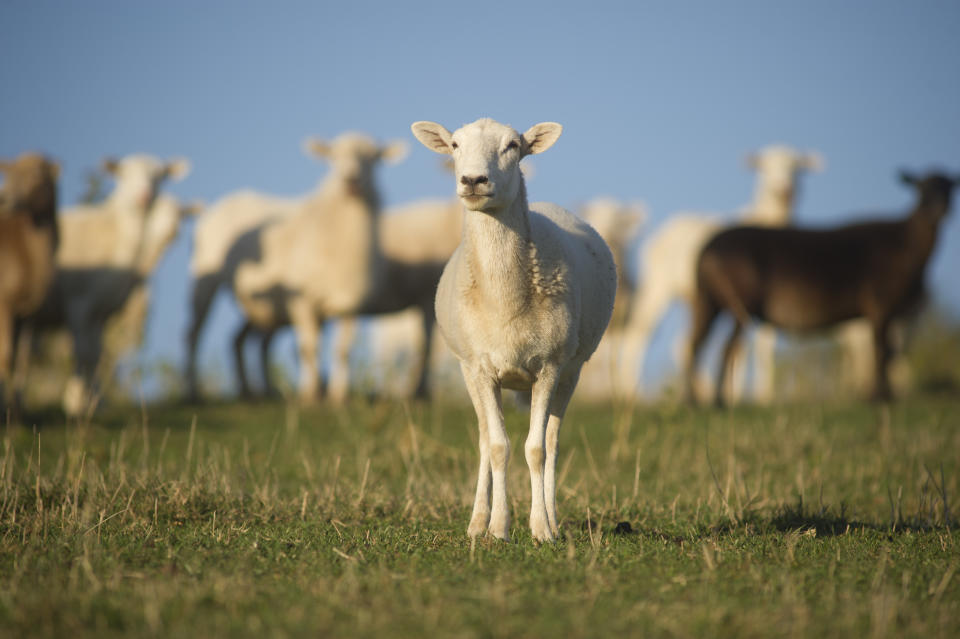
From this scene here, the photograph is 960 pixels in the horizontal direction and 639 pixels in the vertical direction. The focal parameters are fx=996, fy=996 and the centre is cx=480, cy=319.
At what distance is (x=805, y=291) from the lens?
12547mm

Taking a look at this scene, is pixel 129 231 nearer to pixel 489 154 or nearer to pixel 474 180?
pixel 489 154

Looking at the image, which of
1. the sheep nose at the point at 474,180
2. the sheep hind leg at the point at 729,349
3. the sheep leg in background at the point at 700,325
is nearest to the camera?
the sheep nose at the point at 474,180

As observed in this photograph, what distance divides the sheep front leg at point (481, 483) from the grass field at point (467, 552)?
6.8 inches

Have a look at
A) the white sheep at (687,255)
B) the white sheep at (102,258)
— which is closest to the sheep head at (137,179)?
the white sheep at (102,258)

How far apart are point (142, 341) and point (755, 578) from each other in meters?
11.5

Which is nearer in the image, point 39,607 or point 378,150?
point 39,607

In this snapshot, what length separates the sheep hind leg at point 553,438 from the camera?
471 cm

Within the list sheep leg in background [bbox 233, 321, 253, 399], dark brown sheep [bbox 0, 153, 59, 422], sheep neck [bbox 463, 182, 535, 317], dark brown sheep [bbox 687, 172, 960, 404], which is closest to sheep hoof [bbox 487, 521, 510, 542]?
sheep neck [bbox 463, 182, 535, 317]

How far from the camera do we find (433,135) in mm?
5156

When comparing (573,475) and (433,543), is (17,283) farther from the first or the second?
(433,543)

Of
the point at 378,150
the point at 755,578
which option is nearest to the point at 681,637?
the point at 755,578

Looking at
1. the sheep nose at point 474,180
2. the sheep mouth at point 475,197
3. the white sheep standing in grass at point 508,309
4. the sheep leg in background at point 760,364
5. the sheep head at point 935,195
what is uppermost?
the sheep head at point 935,195

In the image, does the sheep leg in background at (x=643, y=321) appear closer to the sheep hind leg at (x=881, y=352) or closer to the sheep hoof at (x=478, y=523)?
the sheep hind leg at (x=881, y=352)

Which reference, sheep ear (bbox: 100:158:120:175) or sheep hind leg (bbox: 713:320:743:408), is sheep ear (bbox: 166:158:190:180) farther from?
sheep hind leg (bbox: 713:320:743:408)
